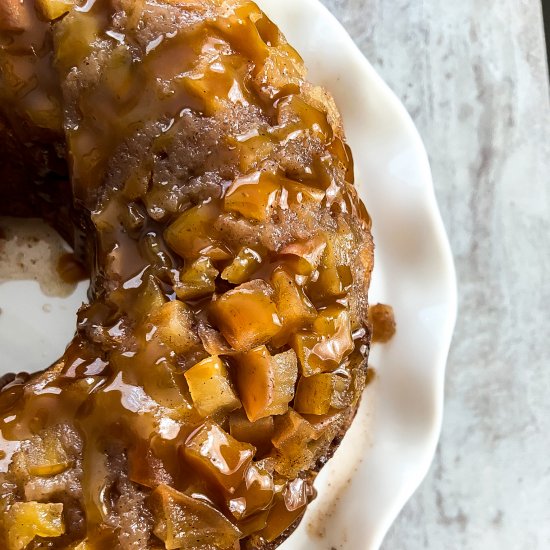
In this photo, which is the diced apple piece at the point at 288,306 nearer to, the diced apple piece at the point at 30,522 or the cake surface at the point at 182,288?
the cake surface at the point at 182,288

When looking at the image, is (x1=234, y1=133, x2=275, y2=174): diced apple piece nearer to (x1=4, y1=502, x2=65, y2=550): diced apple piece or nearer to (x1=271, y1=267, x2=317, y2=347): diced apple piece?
(x1=271, y1=267, x2=317, y2=347): diced apple piece

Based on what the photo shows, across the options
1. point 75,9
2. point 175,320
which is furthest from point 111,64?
point 175,320

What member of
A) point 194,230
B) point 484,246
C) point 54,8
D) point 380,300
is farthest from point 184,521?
point 484,246

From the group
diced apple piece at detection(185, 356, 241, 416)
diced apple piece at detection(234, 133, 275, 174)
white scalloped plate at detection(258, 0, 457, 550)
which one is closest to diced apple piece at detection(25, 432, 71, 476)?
diced apple piece at detection(185, 356, 241, 416)

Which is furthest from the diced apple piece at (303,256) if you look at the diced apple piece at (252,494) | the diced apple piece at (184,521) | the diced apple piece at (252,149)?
the diced apple piece at (184,521)

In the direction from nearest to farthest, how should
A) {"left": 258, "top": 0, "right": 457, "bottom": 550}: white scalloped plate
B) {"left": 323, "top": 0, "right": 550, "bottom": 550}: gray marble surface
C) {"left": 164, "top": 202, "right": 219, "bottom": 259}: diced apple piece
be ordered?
{"left": 164, "top": 202, "right": 219, "bottom": 259}: diced apple piece, {"left": 258, "top": 0, "right": 457, "bottom": 550}: white scalloped plate, {"left": 323, "top": 0, "right": 550, "bottom": 550}: gray marble surface

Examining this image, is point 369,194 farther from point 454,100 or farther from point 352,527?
point 352,527

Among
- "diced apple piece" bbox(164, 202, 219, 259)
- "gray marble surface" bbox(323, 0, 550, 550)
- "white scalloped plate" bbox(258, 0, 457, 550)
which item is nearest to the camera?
"diced apple piece" bbox(164, 202, 219, 259)

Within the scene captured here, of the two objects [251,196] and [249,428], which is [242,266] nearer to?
[251,196]
